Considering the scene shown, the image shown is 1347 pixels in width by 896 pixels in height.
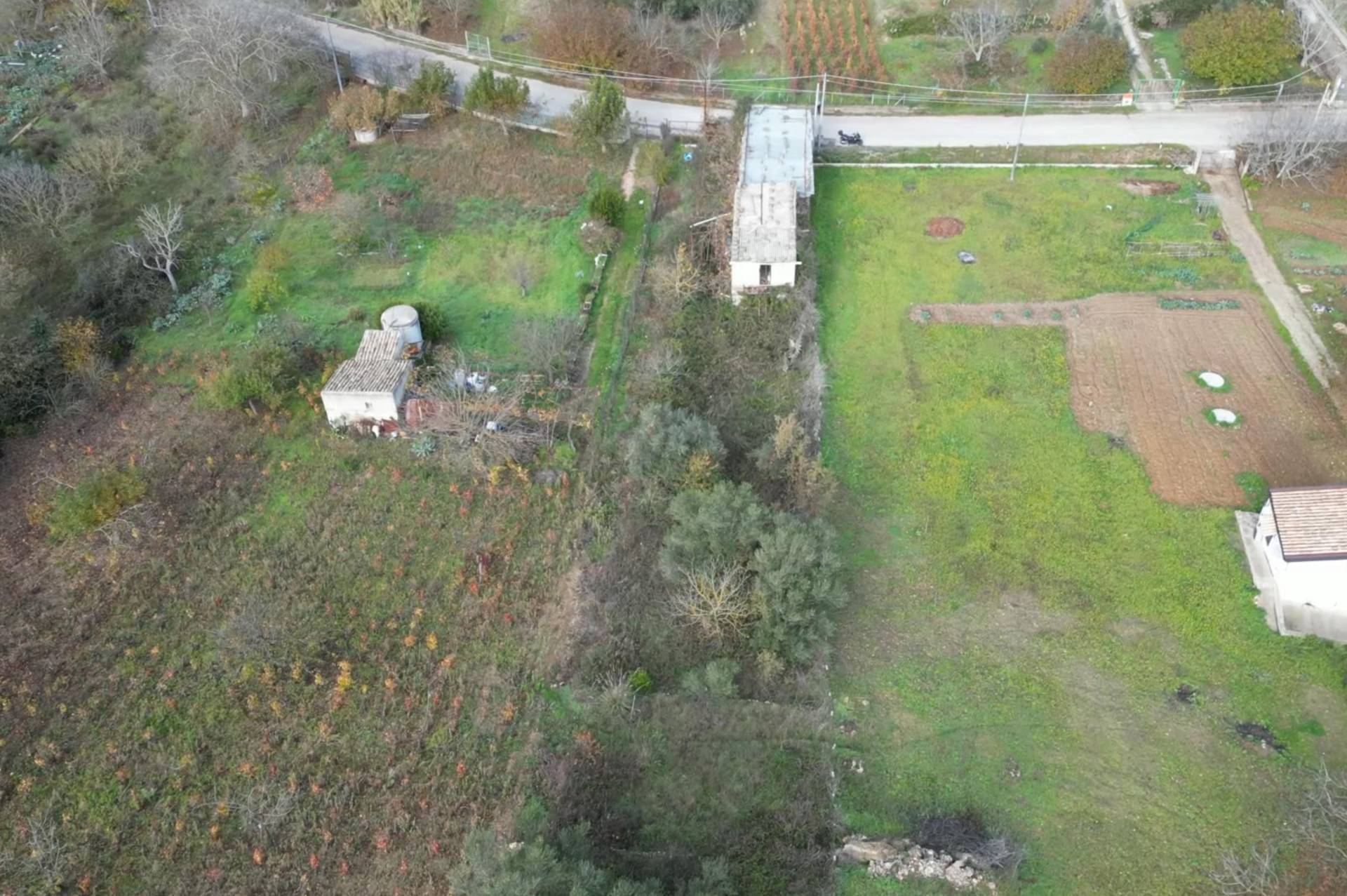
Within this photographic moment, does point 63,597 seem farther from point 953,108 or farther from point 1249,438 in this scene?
point 953,108

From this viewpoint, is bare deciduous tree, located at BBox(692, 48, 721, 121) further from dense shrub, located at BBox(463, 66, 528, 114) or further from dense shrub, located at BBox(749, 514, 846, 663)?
dense shrub, located at BBox(749, 514, 846, 663)

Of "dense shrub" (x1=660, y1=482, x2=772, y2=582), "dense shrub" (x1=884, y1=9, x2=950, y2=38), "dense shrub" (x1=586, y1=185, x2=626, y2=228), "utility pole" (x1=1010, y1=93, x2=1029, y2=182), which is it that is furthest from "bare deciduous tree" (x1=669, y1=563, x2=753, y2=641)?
"dense shrub" (x1=884, y1=9, x2=950, y2=38)

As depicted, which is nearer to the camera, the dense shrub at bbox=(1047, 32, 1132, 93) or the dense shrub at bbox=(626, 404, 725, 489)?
the dense shrub at bbox=(626, 404, 725, 489)

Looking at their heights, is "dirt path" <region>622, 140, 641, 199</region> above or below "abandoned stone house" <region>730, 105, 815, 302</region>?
below

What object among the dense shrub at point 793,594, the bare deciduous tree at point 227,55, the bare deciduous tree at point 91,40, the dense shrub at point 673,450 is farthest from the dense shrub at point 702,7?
the dense shrub at point 793,594

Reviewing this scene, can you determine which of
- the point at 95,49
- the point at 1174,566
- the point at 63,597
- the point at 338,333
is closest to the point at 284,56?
the point at 95,49

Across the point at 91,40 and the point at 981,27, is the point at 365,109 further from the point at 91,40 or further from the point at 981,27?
the point at 981,27

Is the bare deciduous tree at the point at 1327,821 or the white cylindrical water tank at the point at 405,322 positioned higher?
the white cylindrical water tank at the point at 405,322

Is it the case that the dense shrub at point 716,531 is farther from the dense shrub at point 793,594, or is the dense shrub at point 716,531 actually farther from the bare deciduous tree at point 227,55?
the bare deciduous tree at point 227,55
